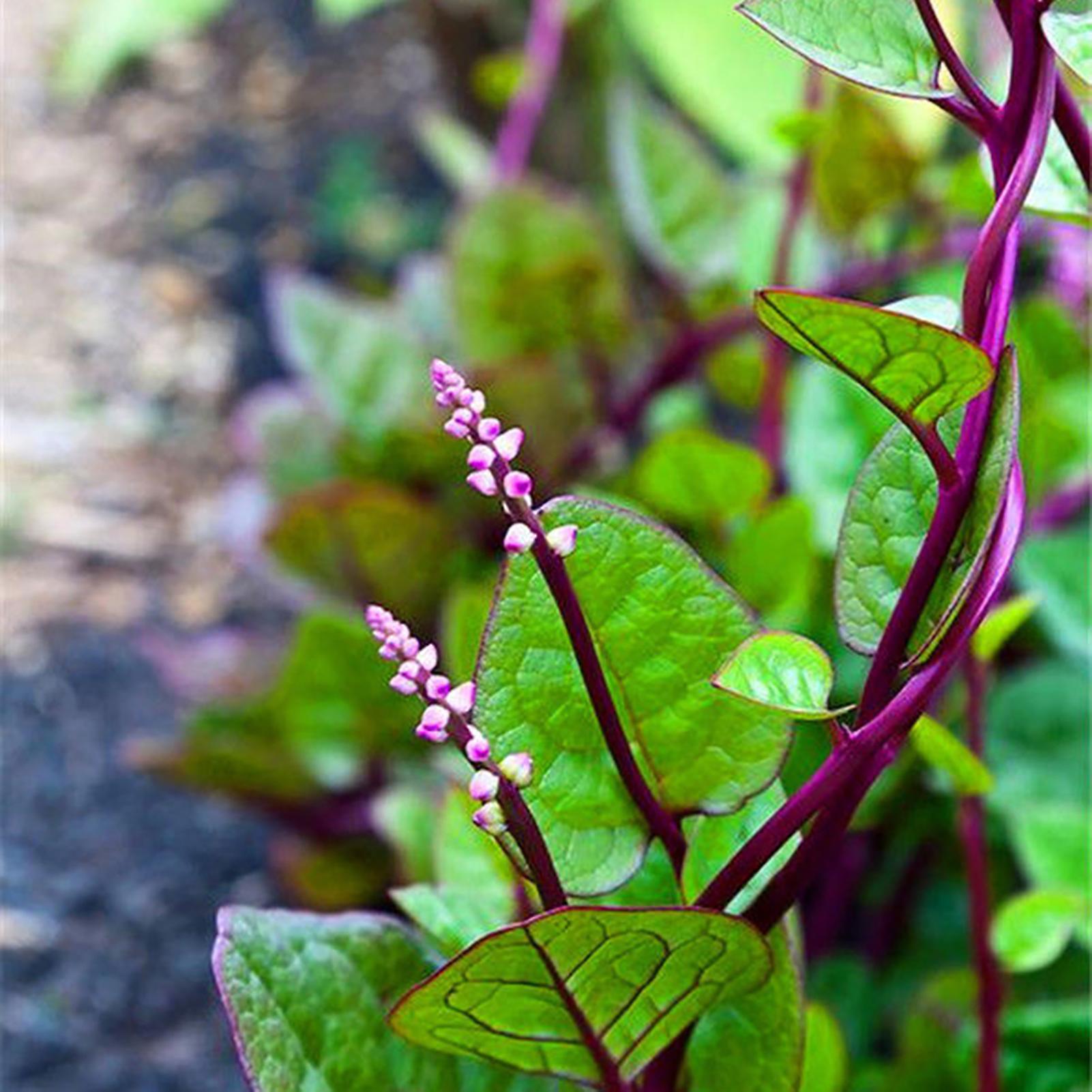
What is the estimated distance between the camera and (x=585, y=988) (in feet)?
1.39

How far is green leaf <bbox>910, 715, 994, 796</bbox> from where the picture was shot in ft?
1.68

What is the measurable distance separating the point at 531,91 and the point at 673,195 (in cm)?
22

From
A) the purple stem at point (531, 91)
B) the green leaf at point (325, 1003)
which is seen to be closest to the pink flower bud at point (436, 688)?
the green leaf at point (325, 1003)

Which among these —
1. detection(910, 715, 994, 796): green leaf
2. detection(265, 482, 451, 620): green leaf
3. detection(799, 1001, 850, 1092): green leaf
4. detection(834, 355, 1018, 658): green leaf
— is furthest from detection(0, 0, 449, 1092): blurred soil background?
detection(834, 355, 1018, 658): green leaf

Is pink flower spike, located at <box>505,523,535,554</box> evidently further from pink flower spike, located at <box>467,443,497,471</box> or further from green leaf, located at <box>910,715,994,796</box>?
green leaf, located at <box>910,715,994,796</box>

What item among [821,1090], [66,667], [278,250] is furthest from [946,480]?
[278,250]

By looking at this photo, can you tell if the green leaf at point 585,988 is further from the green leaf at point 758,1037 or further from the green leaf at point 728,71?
the green leaf at point 728,71

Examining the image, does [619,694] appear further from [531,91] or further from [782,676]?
[531,91]

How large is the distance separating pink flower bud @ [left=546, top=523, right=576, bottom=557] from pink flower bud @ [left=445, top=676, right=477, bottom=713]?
0.03m

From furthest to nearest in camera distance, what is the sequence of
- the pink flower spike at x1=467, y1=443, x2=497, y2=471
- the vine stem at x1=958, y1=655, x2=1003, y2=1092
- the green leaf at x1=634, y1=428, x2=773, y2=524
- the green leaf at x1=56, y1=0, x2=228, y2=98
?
1. the green leaf at x1=56, y1=0, x2=228, y2=98
2. the green leaf at x1=634, y1=428, x2=773, y2=524
3. the vine stem at x1=958, y1=655, x2=1003, y2=1092
4. the pink flower spike at x1=467, y1=443, x2=497, y2=471

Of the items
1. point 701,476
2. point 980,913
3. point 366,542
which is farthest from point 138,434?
point 980,913

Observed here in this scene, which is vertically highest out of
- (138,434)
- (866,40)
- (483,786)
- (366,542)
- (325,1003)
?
(866,40)

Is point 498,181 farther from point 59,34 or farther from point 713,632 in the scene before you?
point 59,34

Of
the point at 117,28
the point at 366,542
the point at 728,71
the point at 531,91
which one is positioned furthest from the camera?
the point at 117,28
